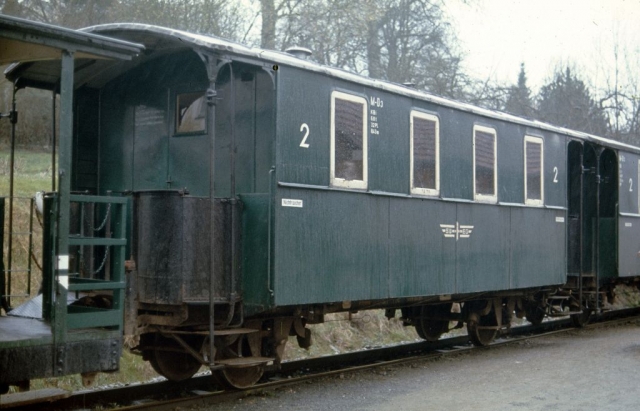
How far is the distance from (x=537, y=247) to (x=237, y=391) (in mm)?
6533

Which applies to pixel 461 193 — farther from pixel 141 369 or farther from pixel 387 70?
pixel 387 70

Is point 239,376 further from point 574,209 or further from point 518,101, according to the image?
point 518,101

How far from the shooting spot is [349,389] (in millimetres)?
8836

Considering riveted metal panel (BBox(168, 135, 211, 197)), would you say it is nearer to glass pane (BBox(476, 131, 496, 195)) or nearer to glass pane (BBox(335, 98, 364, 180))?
glass pane (BBox(335, 98, 364, 180))

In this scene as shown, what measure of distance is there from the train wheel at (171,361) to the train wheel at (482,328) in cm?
503

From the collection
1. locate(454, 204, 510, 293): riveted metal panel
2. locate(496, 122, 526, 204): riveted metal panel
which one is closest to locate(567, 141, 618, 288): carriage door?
Result: locate(496, 122, 526, 204): riveted metal panel

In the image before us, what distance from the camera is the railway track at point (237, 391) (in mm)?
7766

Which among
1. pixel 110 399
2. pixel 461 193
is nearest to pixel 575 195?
pixel 461 193

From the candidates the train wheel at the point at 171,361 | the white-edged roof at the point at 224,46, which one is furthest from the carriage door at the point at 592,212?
the train wheel at the point at 171,361

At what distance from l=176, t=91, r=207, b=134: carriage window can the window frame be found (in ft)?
4.70

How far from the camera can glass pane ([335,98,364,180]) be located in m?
8.79

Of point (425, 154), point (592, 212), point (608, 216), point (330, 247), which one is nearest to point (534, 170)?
point (425, 154)

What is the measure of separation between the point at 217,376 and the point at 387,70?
17269mm

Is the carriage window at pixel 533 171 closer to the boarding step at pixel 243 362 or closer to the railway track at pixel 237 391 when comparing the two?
the railway track at pixel 237 391
